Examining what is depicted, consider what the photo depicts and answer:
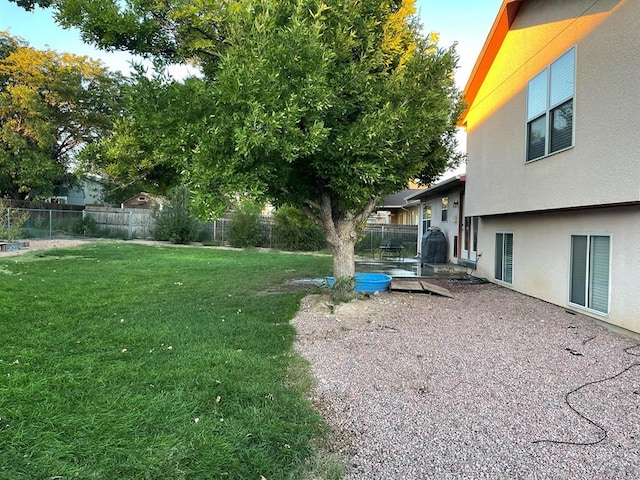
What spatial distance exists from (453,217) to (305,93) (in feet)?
34.4

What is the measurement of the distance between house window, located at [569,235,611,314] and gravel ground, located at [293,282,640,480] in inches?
13.0

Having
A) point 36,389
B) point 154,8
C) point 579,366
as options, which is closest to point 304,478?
point 36,389

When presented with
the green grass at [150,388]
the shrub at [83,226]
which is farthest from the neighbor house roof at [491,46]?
the shrub at [83,226]

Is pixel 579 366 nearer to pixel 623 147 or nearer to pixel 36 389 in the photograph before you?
pixel 623 147

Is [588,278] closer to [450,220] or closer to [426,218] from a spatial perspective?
[450,220]

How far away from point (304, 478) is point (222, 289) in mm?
6435

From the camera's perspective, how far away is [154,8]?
19.6 ft

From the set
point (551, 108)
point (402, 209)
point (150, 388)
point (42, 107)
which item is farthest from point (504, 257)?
point (42, 107)

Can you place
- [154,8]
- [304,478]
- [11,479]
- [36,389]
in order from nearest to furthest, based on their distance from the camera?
[11,479] < [304,478] < [36,389] < [154,8]

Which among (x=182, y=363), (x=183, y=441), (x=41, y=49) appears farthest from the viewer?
(x=41, y=49)

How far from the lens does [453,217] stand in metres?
14.1

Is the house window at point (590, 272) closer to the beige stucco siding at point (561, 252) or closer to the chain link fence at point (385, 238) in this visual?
the beige stucco siding at point (561, 252)

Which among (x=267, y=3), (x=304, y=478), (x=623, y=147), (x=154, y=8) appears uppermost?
(x=154, y=8)

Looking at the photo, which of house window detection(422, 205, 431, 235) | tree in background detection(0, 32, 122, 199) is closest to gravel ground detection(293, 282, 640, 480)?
house window detection(422, 205, 431, 235)
